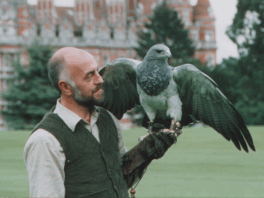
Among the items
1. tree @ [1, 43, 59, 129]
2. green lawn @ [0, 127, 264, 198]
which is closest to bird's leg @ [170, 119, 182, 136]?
green lawn @ [0, 127, 264, 198]

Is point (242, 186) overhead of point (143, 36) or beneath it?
beneath

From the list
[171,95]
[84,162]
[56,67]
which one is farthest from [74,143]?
[171,95]

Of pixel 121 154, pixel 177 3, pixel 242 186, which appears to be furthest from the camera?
pixel 177 3

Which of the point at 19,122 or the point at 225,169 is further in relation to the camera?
the point at 19,122

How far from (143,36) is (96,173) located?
32.7 metres

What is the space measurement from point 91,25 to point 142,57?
28.5ft

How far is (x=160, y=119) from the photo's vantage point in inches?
118

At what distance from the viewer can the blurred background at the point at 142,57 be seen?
6.38 meters

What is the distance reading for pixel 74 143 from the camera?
6.76 ft

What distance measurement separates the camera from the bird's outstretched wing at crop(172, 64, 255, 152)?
9.13 ft

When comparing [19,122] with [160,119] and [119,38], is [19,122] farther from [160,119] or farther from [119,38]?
[160,119]

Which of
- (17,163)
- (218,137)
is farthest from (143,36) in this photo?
(17,163)

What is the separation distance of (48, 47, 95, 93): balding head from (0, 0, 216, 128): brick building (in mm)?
36810

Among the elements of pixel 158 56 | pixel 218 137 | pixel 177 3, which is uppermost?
pixel 177 3
